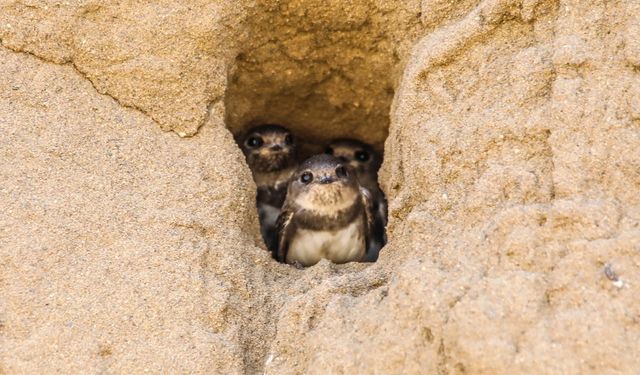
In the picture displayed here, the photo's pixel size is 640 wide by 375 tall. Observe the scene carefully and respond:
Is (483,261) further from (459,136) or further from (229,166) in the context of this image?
(229,166)

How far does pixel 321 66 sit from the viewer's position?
5453 mm

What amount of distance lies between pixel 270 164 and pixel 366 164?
70 centimetres

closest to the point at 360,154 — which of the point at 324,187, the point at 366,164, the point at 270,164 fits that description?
the point at 366,164

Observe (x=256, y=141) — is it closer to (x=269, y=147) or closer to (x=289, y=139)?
(x=269, y=147)

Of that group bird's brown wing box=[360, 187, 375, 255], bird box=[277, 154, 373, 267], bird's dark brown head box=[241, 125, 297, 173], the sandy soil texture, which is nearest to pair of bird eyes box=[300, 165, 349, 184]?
bird box=[277, 154, 373, 267]

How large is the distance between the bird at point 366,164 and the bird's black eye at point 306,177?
19.5 inches

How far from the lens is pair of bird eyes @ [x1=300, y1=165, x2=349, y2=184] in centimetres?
573

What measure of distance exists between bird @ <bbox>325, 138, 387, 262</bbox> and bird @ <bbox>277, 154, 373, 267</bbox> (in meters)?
0.19

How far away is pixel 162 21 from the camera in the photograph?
14.7 ft

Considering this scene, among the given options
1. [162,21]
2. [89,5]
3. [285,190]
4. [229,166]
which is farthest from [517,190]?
[285,190]

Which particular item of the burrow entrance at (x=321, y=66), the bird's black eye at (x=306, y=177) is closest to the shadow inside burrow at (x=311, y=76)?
the burrow entrance at (x=321, y=66)

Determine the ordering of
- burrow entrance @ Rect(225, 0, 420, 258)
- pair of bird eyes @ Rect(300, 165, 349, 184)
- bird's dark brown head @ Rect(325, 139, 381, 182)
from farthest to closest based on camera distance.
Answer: bird's dark brown head @ Rect(325, 139, 381, 182)
pair of bird eyes @ Rect(300, 165, 349, 184)
burrow entrance @ Rect(225, 0, 420, 258)

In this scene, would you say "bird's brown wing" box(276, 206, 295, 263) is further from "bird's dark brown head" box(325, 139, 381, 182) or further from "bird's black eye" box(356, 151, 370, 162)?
"bird's black eye" box(356, 151, 370, 162)

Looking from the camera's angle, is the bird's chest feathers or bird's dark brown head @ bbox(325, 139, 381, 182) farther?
bird's dark brown head @ bbox(325, 139, 381, 182)
